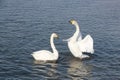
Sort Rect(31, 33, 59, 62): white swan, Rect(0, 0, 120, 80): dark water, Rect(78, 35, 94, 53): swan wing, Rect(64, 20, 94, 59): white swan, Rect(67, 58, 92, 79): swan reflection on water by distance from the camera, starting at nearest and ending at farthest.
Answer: Rect(67, 58, 92, 79): swan reflection on water < Rect(0, 0, 120, 80): dark water < Rect(31, 33, 59, 62): white swan < Rect(64, 20, 94, 59): white swan < Rect(78, 35, 94, 53): swan wing

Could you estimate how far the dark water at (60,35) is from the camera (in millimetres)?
23844

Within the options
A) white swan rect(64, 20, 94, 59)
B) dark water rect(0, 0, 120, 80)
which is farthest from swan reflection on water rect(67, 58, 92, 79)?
white swan rect(64, 20, 94, 59)

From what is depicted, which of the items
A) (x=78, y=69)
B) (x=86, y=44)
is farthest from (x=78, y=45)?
(x=78, y=69)

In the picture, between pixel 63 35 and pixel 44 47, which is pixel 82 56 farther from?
pixel 63 35

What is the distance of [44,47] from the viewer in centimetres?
2869

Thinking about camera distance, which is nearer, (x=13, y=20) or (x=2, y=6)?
(x=13, y=20)

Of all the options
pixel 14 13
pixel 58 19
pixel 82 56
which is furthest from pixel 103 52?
pixel 14 13

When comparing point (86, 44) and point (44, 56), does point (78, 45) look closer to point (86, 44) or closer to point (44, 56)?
point (86, 44)

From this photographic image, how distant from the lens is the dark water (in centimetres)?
2384

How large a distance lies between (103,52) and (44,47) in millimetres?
4133

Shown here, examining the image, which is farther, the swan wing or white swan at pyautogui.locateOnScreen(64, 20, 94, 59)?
the swan wing

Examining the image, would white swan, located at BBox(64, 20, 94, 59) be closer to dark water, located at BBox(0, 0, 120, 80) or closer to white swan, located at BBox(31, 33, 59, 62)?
dark water, located at BBox(0, 0, 120, 80)

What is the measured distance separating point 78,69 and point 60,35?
7485mm

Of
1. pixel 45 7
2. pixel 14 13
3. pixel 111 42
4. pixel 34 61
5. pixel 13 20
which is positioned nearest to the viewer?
pixel 34 61
